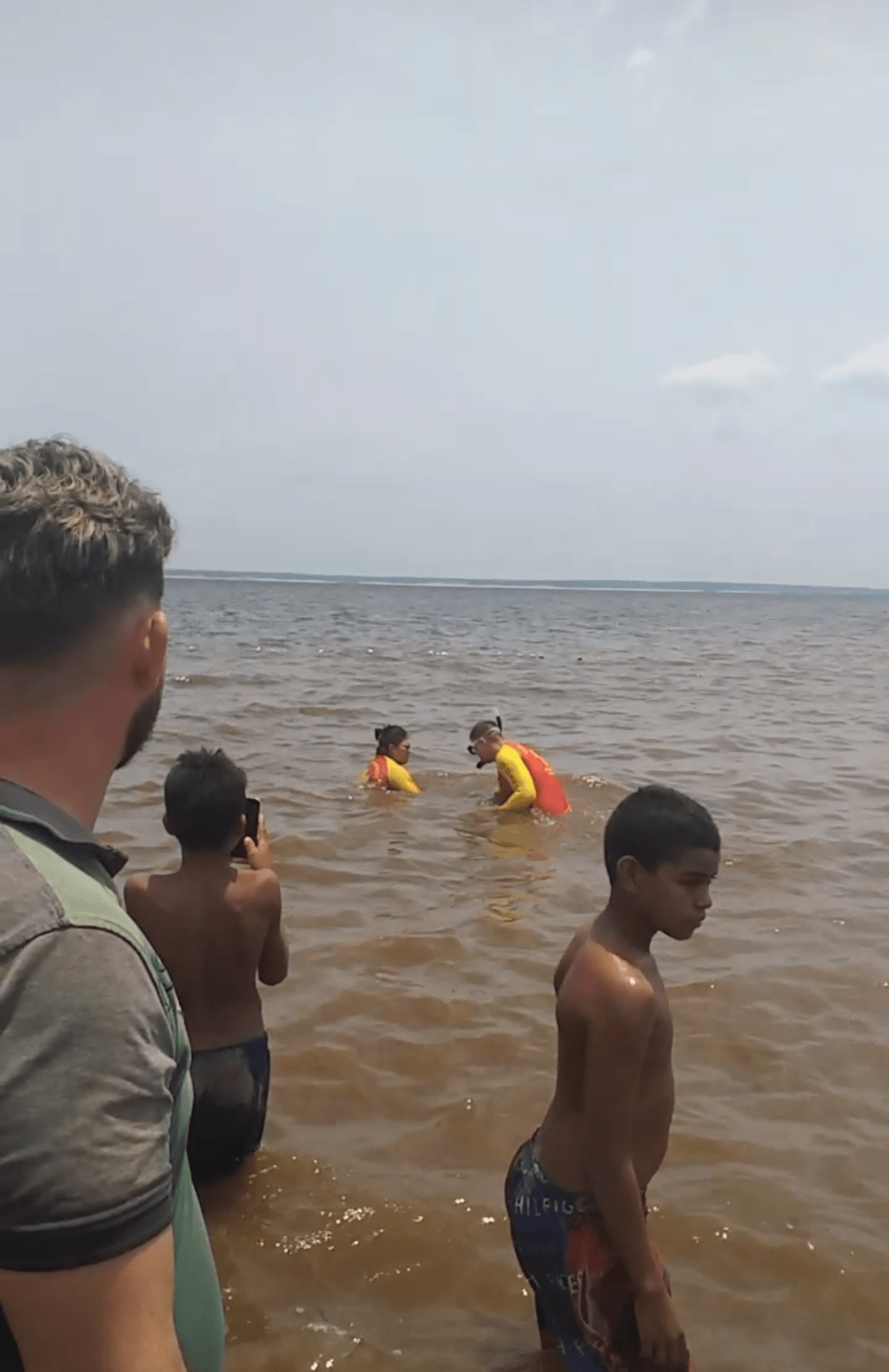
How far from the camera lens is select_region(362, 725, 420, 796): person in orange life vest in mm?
10336

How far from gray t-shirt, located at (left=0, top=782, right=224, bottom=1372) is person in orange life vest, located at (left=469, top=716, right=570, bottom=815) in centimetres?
836

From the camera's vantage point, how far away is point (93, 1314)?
113 centimetres

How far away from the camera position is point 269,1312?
11.0 feet

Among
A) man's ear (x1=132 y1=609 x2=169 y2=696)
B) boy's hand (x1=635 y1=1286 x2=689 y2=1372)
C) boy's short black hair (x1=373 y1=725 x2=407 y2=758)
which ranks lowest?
boy's hand (x1=635 y1=1286 x2=689 y2=1372)

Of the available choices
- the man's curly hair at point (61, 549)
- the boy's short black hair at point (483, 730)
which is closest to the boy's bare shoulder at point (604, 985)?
the man's curly hair at point (61, 549)

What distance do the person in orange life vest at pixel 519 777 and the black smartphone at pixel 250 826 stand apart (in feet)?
18.0

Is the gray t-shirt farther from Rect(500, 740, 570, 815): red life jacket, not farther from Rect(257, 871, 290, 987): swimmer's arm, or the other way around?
Rect(500, 740, 570, 815): red life jacket

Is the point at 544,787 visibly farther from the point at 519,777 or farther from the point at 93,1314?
the point at 93,1314

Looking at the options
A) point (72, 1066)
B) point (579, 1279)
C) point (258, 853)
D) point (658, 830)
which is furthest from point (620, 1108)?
point (258, 853)

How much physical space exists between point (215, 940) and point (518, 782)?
594cm

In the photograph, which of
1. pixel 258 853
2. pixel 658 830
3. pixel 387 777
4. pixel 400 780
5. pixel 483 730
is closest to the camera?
pixel 658 830

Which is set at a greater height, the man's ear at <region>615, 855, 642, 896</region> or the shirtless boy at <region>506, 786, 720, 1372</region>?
the man's ear at <region>615, 855, 642, 896</region>

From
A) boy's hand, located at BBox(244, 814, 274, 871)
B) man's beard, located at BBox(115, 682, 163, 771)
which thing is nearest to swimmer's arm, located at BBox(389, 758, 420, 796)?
boy's hand, located at BBox(244, 814, 274, 871)

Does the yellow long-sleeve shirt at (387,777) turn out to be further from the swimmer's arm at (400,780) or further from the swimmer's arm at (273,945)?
the swimmer's arm at (273,945)
